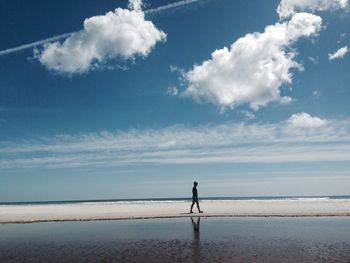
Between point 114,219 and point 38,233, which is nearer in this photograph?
point 38,233

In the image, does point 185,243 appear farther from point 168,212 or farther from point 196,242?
point 168,212

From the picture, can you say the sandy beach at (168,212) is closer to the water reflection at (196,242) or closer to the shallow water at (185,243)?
the shallow water at (185,243)

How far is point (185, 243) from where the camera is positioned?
1761cm

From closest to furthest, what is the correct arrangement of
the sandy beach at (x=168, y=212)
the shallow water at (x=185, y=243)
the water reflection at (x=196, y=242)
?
1. the water reflection at (x=196, y=242)
2. the shallow water at (x=185, y=243)
3. the sandy beach at (x=168, y=212)

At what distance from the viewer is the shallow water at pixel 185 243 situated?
47.5 ft

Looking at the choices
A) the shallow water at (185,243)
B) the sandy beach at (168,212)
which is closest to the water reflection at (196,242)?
the shallow water at (185,243)

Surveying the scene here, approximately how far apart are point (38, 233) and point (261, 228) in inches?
509

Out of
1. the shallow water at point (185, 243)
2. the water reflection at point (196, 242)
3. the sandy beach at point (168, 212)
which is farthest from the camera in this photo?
the sandy beach at point (168, 212)

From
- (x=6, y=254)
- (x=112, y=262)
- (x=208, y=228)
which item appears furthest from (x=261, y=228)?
(x=6, y=254)

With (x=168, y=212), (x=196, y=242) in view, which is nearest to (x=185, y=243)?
(x=196, y=242)

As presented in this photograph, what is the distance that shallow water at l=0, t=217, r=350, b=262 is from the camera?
47.5 ft

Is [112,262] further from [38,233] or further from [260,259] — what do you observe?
[38,233]

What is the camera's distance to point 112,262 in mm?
13773

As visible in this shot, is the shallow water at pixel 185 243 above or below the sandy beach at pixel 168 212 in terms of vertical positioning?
below
